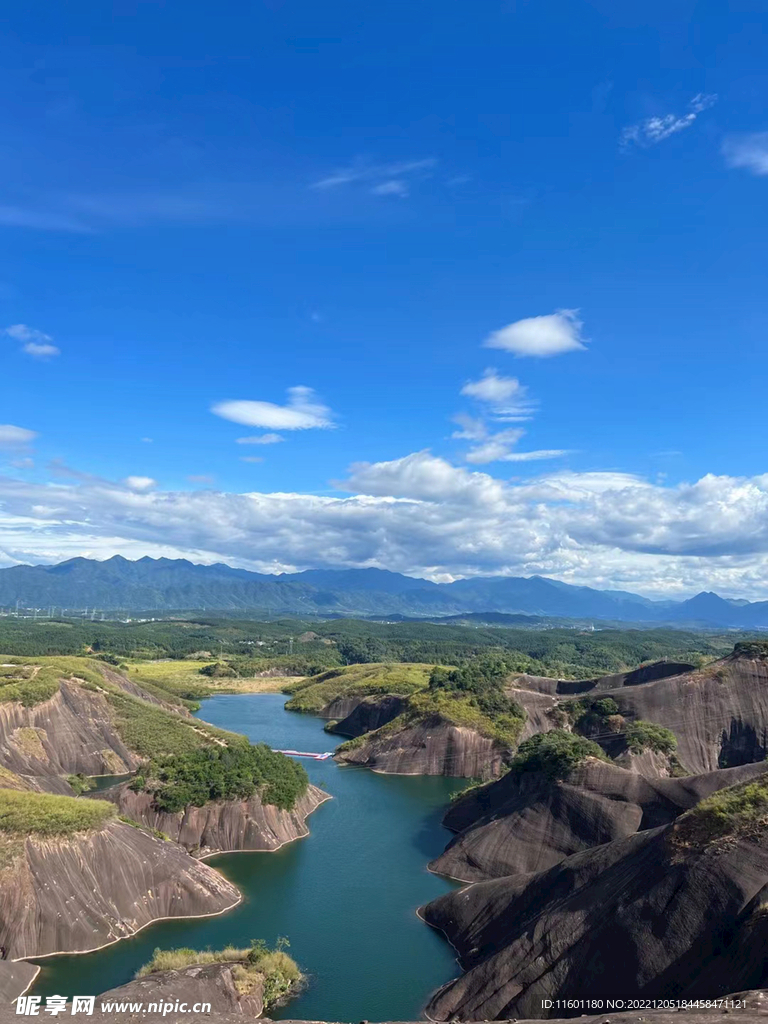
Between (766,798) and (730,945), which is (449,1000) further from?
(766,798)

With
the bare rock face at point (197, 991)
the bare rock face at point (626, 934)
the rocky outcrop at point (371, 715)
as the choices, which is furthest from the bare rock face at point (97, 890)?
the rocky outcrop at point (371, 715)

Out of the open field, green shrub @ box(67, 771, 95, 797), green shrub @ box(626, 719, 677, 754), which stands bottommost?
the open field

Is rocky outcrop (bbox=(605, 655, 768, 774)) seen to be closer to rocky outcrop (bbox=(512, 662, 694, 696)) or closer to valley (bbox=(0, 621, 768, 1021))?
valley (bbox=(0, 621, 768, 1021))

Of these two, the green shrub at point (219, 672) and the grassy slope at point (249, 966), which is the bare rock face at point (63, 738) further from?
the green shrub at point (219, 672)

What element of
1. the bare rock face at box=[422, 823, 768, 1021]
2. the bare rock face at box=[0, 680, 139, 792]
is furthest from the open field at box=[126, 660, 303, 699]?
the bare rock face at box=[422, 823, 768, 1021]

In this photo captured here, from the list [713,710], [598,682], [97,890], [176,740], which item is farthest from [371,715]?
[97,890]

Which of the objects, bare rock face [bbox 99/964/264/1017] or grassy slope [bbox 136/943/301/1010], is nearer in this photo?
bare rock face [bbox 99/964/264/1017]

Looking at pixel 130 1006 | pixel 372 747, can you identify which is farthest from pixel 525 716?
pixel 130 1006
